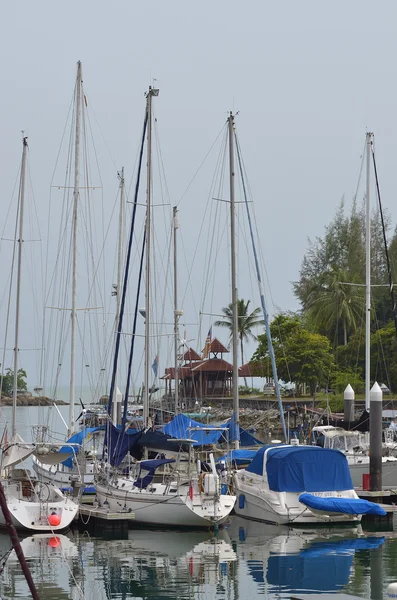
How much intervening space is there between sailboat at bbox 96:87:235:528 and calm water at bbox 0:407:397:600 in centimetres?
64

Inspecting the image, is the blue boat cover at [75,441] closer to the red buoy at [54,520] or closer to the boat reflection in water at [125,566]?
the red buoy at [54,520]

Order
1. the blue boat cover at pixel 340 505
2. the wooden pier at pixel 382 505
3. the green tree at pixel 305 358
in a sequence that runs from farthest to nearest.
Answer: the green tree at pixel 305 358
the wooden pier at pixel 382 505
the blue boat cover at pixel 340 505

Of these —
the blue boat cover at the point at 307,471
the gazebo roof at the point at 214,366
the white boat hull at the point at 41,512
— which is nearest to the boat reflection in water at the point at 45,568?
the white boat hull at the point at 41,512

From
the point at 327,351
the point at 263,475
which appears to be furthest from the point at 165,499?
the point at 327,351

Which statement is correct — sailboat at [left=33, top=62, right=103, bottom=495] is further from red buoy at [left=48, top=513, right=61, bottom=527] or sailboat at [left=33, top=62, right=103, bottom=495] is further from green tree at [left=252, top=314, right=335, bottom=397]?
green tree at [left=252, top=314, right=335, bottom=397]

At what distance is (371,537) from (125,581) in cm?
923

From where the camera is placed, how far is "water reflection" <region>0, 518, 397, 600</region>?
2431 cm

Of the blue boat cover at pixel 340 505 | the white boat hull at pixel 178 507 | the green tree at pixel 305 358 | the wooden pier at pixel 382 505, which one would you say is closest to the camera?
the white boat hull at pixel 178 507

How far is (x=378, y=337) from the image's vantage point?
85.9 metres

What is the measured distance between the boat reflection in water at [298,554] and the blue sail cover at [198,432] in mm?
3759

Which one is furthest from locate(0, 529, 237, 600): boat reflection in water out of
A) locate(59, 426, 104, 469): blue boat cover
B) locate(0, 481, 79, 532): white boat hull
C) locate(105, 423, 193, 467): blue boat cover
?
locate(59, 426, 104, 469): blue boat cover

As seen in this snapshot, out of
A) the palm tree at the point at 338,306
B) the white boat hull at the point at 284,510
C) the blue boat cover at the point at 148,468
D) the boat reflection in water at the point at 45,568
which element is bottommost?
the boat reflection in water at the point at 45,568

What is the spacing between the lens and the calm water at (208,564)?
24.3m

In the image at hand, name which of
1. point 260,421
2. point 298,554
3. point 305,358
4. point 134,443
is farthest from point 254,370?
point 298,554
